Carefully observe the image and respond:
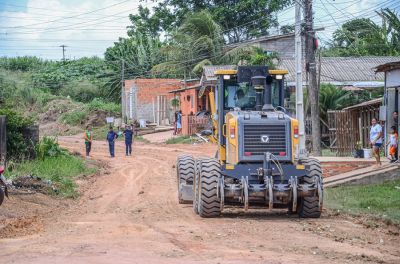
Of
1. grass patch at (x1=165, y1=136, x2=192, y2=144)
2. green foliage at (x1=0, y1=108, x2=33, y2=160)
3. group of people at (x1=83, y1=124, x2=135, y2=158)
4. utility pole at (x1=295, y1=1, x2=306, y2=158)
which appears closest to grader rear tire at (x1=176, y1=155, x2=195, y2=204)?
utility pole at (x1=295, y1=1, x2=306, y2=158)

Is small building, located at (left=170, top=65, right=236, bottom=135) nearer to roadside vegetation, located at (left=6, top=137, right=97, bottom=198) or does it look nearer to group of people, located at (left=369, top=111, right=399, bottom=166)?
roadside vegetation, located at (left=6, top=137, right=97, bottom=198)

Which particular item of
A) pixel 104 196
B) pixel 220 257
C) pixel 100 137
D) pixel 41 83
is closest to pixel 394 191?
pixel 104 196

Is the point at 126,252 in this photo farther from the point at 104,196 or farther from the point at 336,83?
the point at 336,83

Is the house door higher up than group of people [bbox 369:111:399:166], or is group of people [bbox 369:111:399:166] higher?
the house door

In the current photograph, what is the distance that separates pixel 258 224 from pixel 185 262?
4.53 meters

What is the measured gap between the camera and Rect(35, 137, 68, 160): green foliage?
86.4 feet

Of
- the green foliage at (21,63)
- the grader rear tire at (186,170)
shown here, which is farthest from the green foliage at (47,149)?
the green foliage at (21,63)

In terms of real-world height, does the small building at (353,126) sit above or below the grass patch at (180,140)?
above

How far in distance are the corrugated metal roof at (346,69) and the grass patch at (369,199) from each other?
22.4 metres

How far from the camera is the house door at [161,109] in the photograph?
6081cm

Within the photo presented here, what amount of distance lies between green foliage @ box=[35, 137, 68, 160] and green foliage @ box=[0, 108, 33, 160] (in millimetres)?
858

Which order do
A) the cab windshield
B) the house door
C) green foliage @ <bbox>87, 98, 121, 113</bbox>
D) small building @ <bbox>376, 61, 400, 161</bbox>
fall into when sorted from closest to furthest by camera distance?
the cab windshield, small building @ <bbox>376, 61, 400, 161</bbox>, the house door, green foliage @ <bbox>87, 98, 121, 113</bbox>

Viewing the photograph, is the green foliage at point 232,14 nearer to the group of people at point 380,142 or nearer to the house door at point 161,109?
the house door at point 161,109

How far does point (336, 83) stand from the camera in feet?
141
